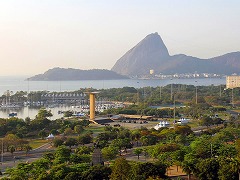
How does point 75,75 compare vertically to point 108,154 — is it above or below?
above

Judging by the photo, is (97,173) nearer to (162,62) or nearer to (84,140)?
(84,140)

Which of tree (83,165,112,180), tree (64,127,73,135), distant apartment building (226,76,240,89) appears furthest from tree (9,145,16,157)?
distant apartment building (226,76,240,89)

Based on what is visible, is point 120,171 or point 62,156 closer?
point 120,171

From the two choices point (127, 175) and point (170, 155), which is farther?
point (170, 155)

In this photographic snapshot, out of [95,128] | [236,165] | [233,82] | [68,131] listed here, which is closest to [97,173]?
[236,165]

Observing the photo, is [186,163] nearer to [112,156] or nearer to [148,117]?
[112,156]

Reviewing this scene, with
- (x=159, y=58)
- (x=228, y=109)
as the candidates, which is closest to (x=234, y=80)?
(x=228, y=109)

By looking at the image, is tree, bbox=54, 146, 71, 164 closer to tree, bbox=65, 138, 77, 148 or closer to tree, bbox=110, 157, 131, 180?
tree, bbox=110, 157, 131, 180
